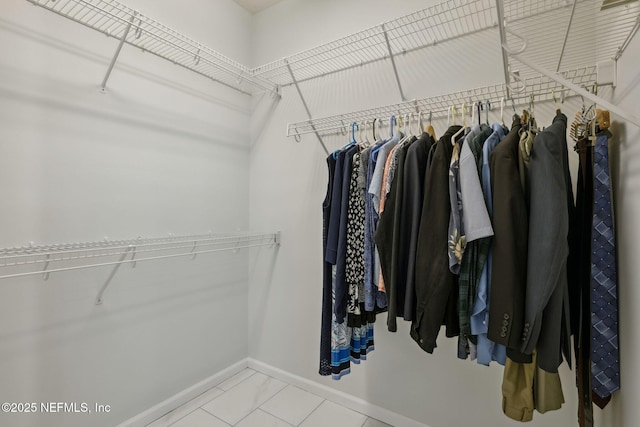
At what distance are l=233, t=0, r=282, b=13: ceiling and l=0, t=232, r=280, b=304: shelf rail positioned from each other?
5.76 ft

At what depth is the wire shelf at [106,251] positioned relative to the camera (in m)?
1.28

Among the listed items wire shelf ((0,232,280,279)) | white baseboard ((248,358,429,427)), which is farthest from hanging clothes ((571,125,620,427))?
wire shelf ((0,232,280,279))

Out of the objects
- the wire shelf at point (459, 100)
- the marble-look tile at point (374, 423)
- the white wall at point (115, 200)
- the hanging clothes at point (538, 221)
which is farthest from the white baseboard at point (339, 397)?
the wire shelf at point (459, 100)

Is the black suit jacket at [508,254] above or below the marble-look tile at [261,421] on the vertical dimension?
above

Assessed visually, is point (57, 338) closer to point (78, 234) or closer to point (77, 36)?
point (78, 234)

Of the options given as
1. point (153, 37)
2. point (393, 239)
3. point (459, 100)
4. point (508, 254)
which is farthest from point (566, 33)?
point (153, 37)

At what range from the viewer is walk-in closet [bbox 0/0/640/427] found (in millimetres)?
924

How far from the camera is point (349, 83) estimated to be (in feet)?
6.36

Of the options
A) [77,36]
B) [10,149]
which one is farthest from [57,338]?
[77,36]

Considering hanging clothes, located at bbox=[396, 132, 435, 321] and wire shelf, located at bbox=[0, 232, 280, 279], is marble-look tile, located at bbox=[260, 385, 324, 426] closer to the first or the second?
wire shelf, located at bbox=[0, 232, 280, 279]

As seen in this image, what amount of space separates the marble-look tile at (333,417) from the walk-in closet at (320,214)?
0.02 m

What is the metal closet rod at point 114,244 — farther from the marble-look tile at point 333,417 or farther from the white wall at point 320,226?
the marble-look tile at point 333,417

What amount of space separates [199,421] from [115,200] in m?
1.37

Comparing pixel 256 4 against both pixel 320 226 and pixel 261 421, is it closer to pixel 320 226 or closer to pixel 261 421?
pixel 320 226
